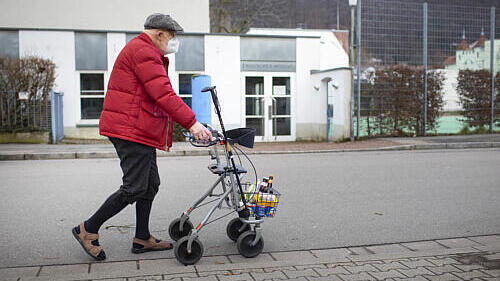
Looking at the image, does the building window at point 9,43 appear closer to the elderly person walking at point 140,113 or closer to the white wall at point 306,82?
the white wall at point 306,82

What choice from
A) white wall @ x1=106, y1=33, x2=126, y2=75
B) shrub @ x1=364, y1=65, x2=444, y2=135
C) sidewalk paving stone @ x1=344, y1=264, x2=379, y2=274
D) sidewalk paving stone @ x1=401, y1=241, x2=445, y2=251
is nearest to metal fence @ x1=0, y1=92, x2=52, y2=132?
white wall @ x1=106, y1=33, x2=126, y2=75

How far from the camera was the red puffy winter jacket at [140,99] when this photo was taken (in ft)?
13.5

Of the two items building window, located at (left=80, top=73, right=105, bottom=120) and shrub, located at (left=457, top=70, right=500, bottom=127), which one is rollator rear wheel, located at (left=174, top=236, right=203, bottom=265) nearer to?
building window, located at (left=80, top=73, right=105, bottom=120)

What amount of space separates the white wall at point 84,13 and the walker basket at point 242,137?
1889 cm

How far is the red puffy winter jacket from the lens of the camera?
412 centimetres

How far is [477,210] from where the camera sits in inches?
258

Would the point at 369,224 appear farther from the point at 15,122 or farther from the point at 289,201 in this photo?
the point at 15,122

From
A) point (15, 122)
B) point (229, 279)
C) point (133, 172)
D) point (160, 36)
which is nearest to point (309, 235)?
point (229, 279)

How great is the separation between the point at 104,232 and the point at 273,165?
20.3 feet

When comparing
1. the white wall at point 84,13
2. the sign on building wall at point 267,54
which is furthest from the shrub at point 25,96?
the sign on building wall at point 267,54

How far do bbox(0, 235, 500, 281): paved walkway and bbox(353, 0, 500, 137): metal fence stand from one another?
1336 cm

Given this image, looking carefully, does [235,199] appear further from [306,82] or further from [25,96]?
[306,82]

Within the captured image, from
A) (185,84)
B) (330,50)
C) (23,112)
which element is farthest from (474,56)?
(330,50)

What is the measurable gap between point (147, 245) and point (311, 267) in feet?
Answer: 4.77
